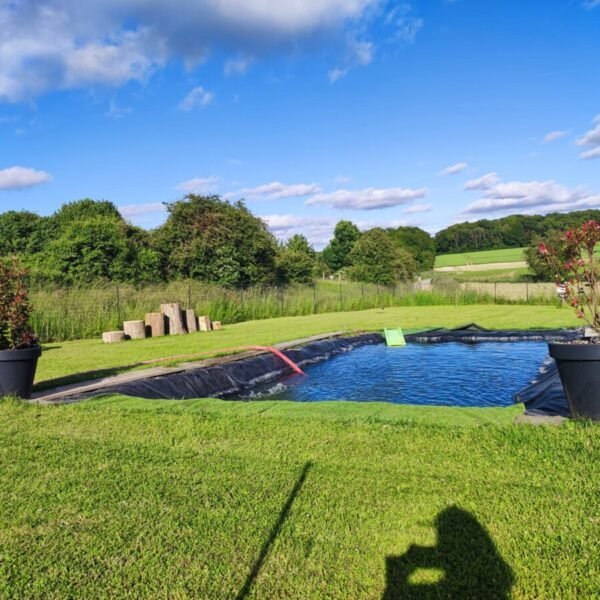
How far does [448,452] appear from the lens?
3.51 meters

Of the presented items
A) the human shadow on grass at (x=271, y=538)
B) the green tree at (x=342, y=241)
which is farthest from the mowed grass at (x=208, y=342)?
the green tree at (x=342, y=241)

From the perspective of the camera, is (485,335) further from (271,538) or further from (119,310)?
(271,538)

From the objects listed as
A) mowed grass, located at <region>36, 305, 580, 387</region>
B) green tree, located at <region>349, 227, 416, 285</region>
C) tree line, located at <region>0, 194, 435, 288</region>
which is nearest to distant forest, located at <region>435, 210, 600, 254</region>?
green tree, located at <region>349, 227, 416, 285</region>

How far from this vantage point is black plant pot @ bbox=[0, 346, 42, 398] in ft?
17.6

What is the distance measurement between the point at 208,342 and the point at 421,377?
17.3ft

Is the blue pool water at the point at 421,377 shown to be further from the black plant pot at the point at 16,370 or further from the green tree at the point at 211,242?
the green tree at the point at 211,242

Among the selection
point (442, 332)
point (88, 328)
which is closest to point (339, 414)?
point (442, 332)

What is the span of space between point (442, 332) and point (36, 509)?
11826mm

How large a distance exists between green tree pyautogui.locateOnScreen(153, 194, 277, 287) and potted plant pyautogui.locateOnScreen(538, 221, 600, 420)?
21.3 m

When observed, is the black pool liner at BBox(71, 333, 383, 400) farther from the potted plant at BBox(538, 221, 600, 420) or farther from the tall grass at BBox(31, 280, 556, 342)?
the tall grass at BBox(31, 280, 556, 342)

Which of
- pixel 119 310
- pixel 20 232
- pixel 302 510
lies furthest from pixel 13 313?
pixel 20 232

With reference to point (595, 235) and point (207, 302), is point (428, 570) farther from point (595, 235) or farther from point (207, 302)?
point (207, 302)

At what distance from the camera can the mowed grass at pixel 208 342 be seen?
8.48 metres

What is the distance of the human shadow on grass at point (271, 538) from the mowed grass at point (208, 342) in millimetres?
4842
